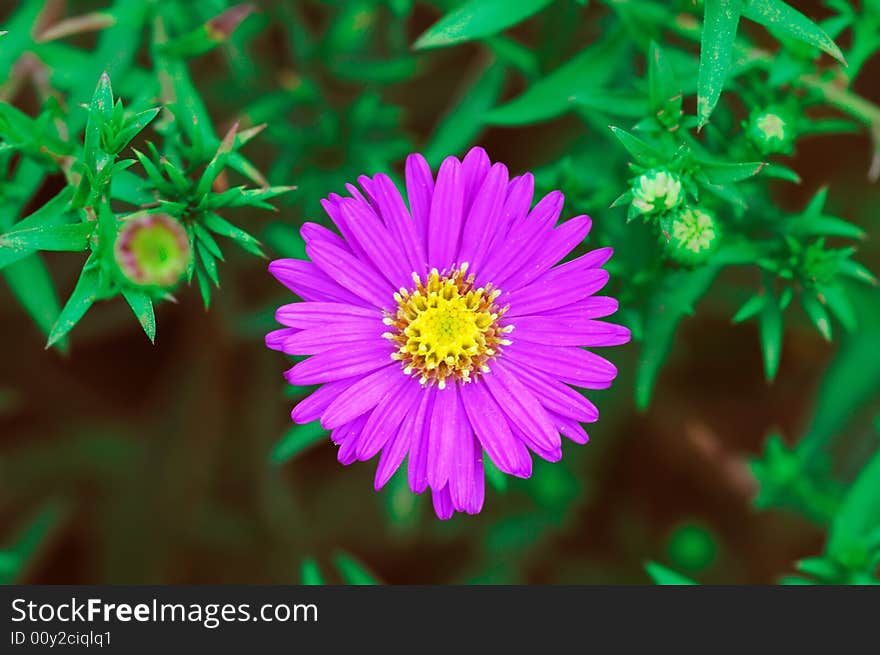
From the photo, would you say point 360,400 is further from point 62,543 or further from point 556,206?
point 62,543

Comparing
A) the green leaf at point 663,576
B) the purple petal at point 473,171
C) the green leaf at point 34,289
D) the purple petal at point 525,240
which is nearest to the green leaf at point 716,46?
the purple petal at point 525,240

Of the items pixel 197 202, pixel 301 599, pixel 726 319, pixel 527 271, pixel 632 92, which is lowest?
pixel 301 599

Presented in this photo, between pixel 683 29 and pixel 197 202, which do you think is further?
pixel 683 29

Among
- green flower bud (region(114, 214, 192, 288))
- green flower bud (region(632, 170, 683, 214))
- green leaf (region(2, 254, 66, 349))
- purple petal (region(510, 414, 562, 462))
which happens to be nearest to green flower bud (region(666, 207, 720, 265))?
green flower bud (region(632, 170, 683, 214))

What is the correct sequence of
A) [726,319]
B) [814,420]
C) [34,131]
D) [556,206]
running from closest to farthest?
[556,206] → [34,131] → [814,420] → [726,319]

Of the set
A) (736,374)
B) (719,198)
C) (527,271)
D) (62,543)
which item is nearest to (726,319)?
(736,374)

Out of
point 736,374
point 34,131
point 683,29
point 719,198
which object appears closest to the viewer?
→ point 34,131
